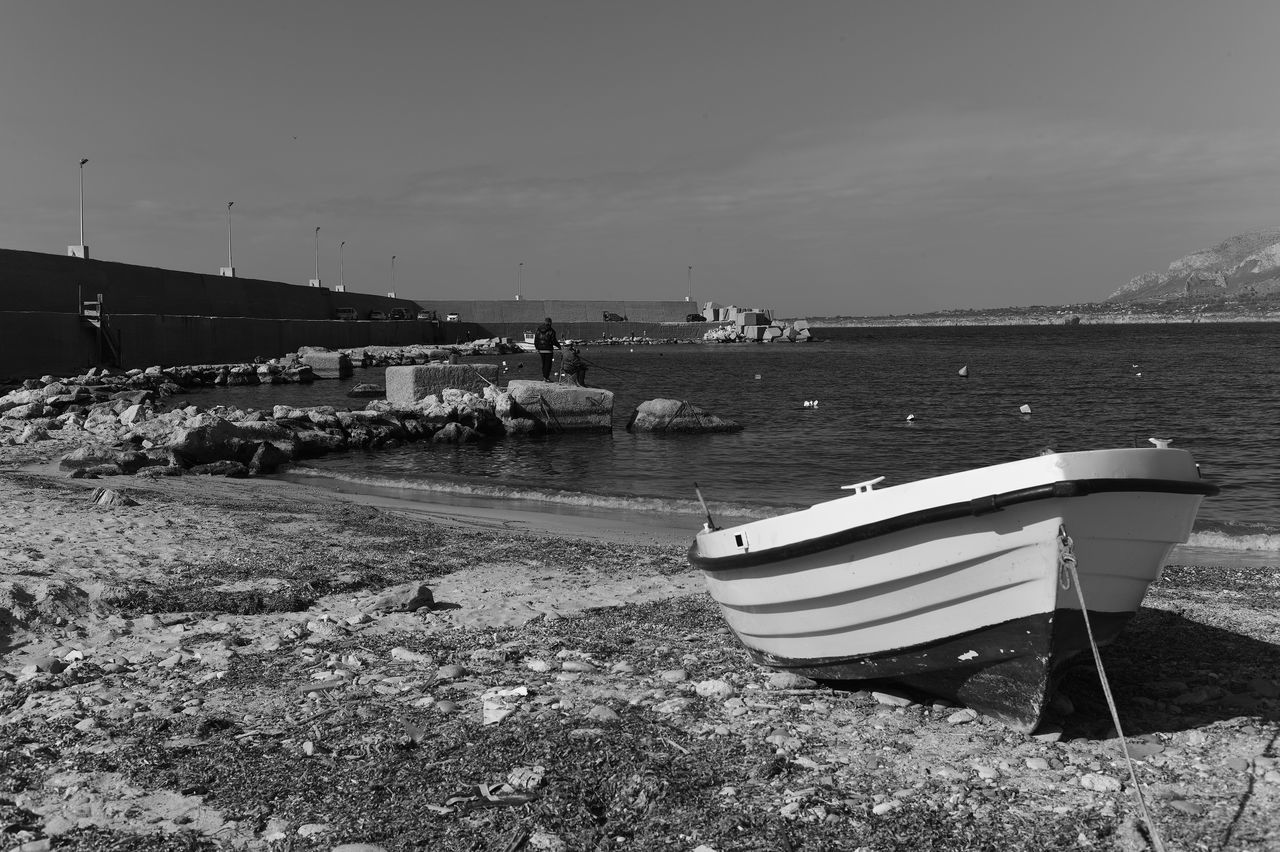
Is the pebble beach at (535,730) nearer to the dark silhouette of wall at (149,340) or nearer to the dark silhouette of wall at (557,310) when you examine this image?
the dark silhouette of wall at (149,340)

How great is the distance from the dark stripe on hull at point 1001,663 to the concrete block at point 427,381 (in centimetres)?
2014

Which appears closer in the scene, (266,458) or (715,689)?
(715,689)

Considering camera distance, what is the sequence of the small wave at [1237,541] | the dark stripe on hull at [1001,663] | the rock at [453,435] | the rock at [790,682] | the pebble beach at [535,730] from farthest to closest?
the rock at [453,435]
the small wave at [1237,541]
the rock at [790,682]
the dark stripe on hull at [1001,663]
the pebble beach at [535,730]

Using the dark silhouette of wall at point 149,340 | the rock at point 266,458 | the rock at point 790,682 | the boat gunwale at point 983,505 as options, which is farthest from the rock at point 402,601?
the dark silhouette of wall at point 149,340

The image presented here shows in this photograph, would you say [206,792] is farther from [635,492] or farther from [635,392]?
[635,392]

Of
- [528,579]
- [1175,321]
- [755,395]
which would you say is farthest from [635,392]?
[1175,321]

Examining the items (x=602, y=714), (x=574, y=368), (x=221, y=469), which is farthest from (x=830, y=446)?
(x=602, y=714)

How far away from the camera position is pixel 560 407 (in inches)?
915

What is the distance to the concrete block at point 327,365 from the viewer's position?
1778 inches

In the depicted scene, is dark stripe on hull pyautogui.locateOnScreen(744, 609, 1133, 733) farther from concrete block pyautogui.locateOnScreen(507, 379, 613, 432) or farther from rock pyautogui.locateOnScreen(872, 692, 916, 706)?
concrete block pyautogui.locateOnScreen(507, 379, 613, 432)

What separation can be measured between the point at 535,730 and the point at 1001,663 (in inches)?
87.6

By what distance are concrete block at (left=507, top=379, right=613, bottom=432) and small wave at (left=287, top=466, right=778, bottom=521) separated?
22.2 feet

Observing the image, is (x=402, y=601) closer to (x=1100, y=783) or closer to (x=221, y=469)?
(x=1100, y=783)

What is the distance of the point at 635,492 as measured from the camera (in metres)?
15.3
